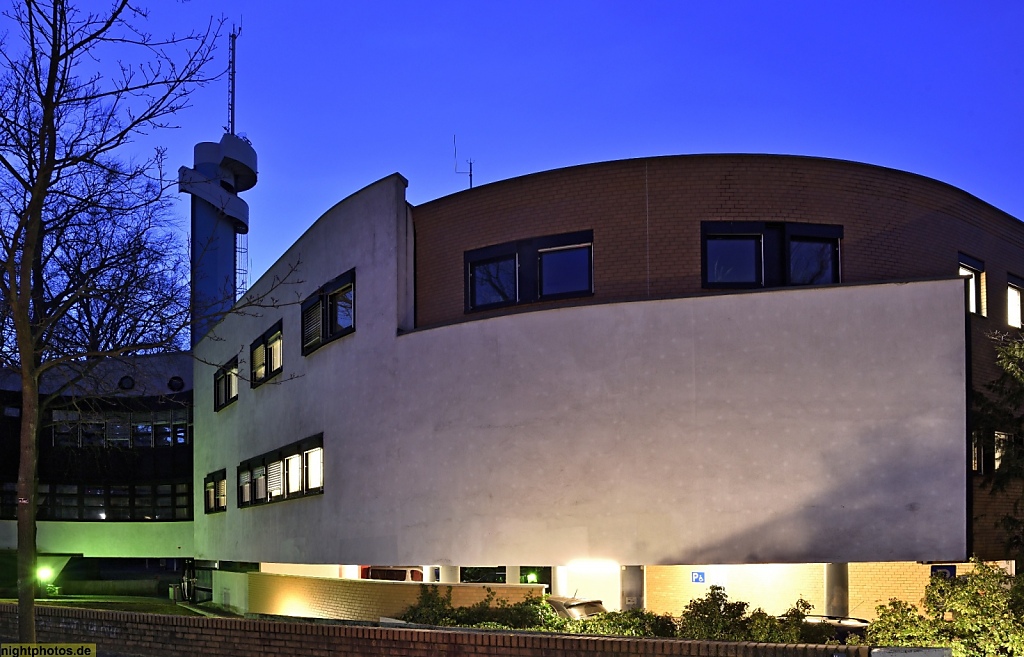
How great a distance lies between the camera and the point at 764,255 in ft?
56.4

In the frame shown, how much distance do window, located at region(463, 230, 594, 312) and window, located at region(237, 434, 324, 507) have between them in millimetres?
5609

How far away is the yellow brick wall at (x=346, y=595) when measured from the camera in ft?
63.8

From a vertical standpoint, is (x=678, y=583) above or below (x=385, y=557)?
below

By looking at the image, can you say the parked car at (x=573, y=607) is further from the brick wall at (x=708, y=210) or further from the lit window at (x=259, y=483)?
the lit window at (x=259, y=483)

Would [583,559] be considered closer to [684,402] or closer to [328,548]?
[684,402]

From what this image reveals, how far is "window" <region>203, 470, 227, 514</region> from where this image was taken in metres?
30.8

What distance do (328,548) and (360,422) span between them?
A: 3047 mm

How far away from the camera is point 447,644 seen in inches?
543

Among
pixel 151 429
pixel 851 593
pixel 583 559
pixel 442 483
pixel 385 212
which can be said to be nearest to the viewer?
pixel 583 559

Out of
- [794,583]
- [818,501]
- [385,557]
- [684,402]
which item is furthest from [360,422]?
[794,583]

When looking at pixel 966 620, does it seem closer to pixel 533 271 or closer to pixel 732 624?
pixel 732 624

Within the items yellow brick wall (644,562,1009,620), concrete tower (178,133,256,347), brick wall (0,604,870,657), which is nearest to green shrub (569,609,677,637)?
brick wall (0,604,870,657)

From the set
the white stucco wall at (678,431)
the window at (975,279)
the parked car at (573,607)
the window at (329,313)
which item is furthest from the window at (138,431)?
the window at (975,279)

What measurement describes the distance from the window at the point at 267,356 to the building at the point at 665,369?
4.04 meters
